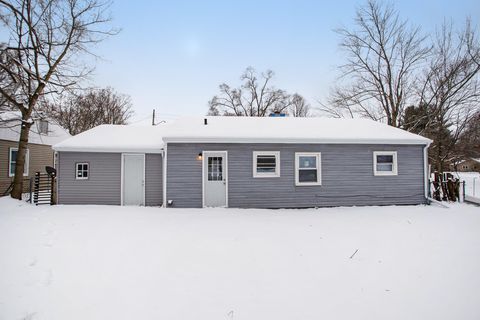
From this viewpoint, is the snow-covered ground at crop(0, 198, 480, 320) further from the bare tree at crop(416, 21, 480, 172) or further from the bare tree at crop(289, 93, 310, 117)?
the bare tree at crop(289, 93, 310, 117)

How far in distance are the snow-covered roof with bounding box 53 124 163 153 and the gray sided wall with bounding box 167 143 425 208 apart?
6.27 ft

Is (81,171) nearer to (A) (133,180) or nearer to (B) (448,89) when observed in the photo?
(A) (133,180)

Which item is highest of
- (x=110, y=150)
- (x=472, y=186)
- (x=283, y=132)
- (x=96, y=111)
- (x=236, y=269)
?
(x=96, y=111)

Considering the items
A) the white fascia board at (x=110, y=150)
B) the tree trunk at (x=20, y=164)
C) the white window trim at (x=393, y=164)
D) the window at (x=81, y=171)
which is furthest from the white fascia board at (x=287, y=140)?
the tree trunk at (x=20, y=164)

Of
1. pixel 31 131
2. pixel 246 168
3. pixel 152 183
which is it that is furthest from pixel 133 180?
pixel 31 131

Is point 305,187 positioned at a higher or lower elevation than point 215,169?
lower

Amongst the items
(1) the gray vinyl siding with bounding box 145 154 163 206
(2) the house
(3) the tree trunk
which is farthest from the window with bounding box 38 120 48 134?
(1) the gray vinyl siding with bounding box 145 154 163 206

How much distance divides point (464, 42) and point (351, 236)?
2046 centimetres

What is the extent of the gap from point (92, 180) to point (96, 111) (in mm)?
21876

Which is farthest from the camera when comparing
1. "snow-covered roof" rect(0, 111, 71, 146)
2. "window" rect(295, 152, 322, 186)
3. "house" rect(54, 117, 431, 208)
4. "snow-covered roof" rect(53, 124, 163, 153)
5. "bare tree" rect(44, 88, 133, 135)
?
"bare tree" rect(44, 88, 133, 135)

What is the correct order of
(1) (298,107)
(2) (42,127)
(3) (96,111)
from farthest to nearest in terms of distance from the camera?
(1) (298,107) < (3) (96,111) < (2) (42,127)

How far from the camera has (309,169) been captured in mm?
10469

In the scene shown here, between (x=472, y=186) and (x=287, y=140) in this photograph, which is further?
(x=472, y=186)

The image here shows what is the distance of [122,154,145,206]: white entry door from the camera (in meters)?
10.8
